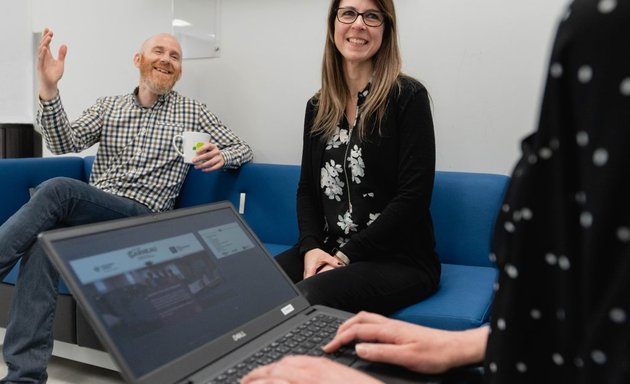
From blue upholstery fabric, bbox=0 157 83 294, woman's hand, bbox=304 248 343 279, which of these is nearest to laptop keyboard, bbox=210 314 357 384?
woman's hand, bbox=304 248 343 279

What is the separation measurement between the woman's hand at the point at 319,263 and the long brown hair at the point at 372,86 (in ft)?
1.20

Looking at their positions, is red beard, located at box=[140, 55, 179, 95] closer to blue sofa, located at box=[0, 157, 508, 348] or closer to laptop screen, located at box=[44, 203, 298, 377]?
blue sofa, located at box=[0, 157, 508, 348]

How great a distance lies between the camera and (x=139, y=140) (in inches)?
86.8

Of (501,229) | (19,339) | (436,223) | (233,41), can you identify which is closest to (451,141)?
(436,223)

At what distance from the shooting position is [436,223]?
185cm

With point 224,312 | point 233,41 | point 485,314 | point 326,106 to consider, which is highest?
point 233,41

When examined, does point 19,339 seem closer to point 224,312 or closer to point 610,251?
point 224,312

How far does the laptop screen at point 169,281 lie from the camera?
56 cm

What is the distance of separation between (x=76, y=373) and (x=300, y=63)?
151cm

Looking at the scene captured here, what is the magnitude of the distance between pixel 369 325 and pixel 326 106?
112cm

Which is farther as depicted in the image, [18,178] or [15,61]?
[15,61]

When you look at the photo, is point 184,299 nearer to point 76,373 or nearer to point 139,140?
point 76,373

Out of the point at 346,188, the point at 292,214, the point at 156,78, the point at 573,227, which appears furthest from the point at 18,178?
the point at 573,227

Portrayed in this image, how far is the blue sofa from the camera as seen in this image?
4.52 feet
